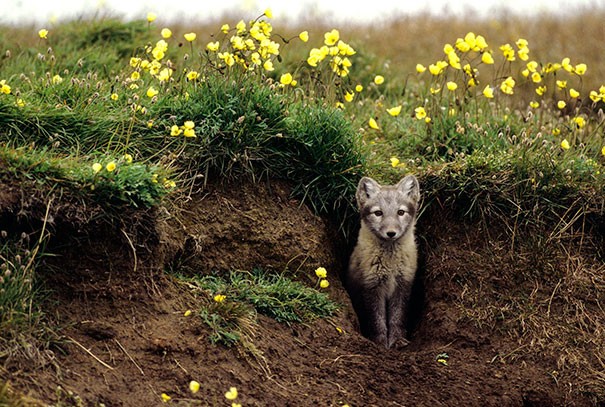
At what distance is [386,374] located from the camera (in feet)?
16.7

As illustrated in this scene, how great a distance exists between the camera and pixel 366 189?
6074 millimetres

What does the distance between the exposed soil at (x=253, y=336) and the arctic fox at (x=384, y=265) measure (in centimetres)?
22

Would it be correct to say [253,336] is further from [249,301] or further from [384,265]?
[384,265]

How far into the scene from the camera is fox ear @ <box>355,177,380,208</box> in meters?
6.04

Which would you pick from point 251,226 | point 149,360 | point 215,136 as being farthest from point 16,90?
point 149,360

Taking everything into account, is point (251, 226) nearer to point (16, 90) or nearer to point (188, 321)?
point (188, 321)

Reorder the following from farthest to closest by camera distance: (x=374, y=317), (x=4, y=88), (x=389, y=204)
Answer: (x=374, y=317)
(x=389, y=204)
(x=4, y=88)

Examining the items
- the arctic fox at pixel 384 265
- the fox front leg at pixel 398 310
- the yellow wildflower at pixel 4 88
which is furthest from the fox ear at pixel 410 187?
the yellow wildflower at pixel 4 88

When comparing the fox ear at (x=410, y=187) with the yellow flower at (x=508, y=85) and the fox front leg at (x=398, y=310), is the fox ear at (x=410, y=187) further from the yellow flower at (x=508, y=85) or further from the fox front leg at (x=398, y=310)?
the yellow flower at (x=508, y=85)

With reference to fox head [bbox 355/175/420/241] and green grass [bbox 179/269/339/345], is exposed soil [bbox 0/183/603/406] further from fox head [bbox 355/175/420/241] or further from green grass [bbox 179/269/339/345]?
fox head [bbox 355/175/420/241]

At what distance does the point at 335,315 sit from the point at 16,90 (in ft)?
8.65

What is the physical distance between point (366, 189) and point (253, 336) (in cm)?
164

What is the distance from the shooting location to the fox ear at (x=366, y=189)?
19.8 ft

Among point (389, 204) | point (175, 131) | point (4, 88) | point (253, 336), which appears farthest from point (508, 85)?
point (4, 88)
